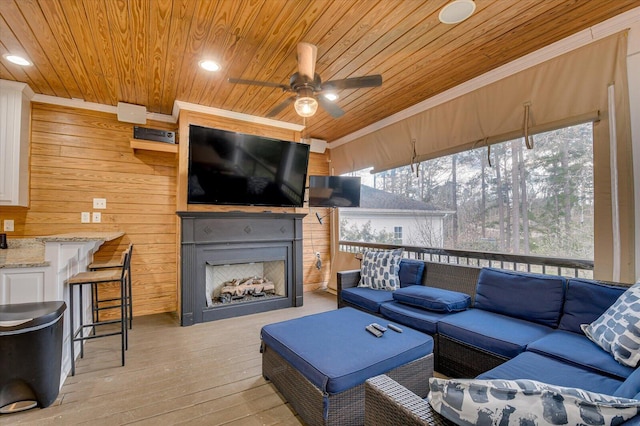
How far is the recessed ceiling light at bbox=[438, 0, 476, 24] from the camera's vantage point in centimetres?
195

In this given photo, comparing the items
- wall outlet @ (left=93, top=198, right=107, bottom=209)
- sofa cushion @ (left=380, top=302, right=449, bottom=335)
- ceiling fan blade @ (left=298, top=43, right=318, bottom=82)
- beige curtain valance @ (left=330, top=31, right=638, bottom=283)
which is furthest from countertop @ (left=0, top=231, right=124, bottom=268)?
beige curtain valance @ (left=330, top=31, right=638, bottom=283)

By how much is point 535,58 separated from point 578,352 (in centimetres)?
235

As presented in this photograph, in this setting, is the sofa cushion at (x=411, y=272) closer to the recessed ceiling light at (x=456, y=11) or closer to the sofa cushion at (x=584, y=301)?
the sofa cushion at (x=584, y=301)

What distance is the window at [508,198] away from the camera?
2406mm

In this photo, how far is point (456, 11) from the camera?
202cm

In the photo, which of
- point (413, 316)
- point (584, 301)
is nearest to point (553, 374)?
point (584, 301)

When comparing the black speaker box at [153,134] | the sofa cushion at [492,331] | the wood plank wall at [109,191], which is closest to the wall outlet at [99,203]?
the wood plank wall at [109,191]

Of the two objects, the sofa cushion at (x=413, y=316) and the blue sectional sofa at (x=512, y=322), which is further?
the sofa cushion at (x=413, y=316)

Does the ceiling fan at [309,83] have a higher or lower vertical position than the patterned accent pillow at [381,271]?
higher

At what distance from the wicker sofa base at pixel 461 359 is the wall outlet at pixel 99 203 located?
3943mm

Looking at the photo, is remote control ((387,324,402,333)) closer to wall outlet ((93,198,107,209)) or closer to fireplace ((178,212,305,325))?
fireplace ((178,212,305,325))

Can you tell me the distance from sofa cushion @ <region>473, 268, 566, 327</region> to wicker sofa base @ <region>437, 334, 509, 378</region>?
535mm

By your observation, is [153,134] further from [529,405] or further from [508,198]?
[529,405]

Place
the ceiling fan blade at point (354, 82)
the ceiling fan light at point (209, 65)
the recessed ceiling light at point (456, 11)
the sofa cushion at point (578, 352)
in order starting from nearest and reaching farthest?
the sofa cushion at point (578, 352)
the recessed ceiling light at point (456, 11)
the ceiling fan blade at point (354, 82)
the ceiling fan light at point (209, 65)
